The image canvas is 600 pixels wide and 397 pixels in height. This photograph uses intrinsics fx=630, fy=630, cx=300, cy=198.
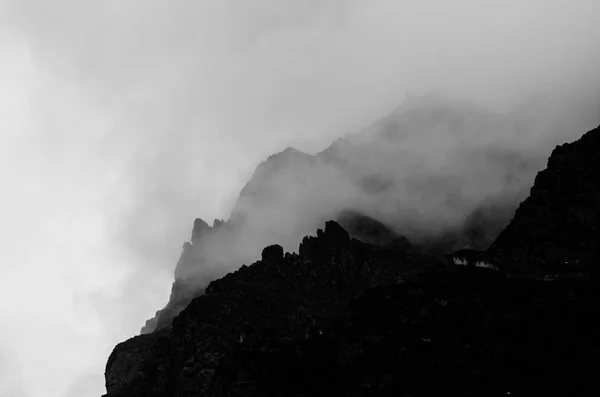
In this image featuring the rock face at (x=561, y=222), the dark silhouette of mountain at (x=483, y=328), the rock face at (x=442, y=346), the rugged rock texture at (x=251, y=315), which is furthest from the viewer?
the rugged rock texture at (x=251, y=315)

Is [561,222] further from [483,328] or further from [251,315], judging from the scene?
[251,315]

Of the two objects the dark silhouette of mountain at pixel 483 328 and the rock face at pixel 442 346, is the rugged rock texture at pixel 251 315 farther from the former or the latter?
the rock face at pixel 442 346

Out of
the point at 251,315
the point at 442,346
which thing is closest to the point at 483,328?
the point at 442,346

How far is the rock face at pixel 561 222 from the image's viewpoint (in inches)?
2020

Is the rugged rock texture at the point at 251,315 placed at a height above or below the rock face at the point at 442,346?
above

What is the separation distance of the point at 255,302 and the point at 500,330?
3694 inches

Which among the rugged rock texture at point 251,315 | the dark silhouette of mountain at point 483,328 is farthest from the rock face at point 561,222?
the rugged rock texture at point 251,315

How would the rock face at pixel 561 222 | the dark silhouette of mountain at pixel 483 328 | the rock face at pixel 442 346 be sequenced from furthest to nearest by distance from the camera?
the rock face at pixel 561 222, the dark silhouette of mountain at pixel 483 328, the rock face at pixel 442 346

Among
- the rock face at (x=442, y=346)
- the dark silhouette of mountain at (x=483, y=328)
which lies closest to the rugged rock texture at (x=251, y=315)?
the dark silhouette of mountain at (x=483, y=328)

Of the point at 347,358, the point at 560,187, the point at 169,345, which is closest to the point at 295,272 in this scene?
the point at 169,345

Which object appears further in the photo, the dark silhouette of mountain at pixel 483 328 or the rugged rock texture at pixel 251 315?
the rugged rock texture at pixel 251 315

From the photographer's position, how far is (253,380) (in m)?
54.8

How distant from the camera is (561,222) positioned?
57688 millimetres

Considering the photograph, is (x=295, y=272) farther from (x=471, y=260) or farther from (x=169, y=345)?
(x=471, y=260)
